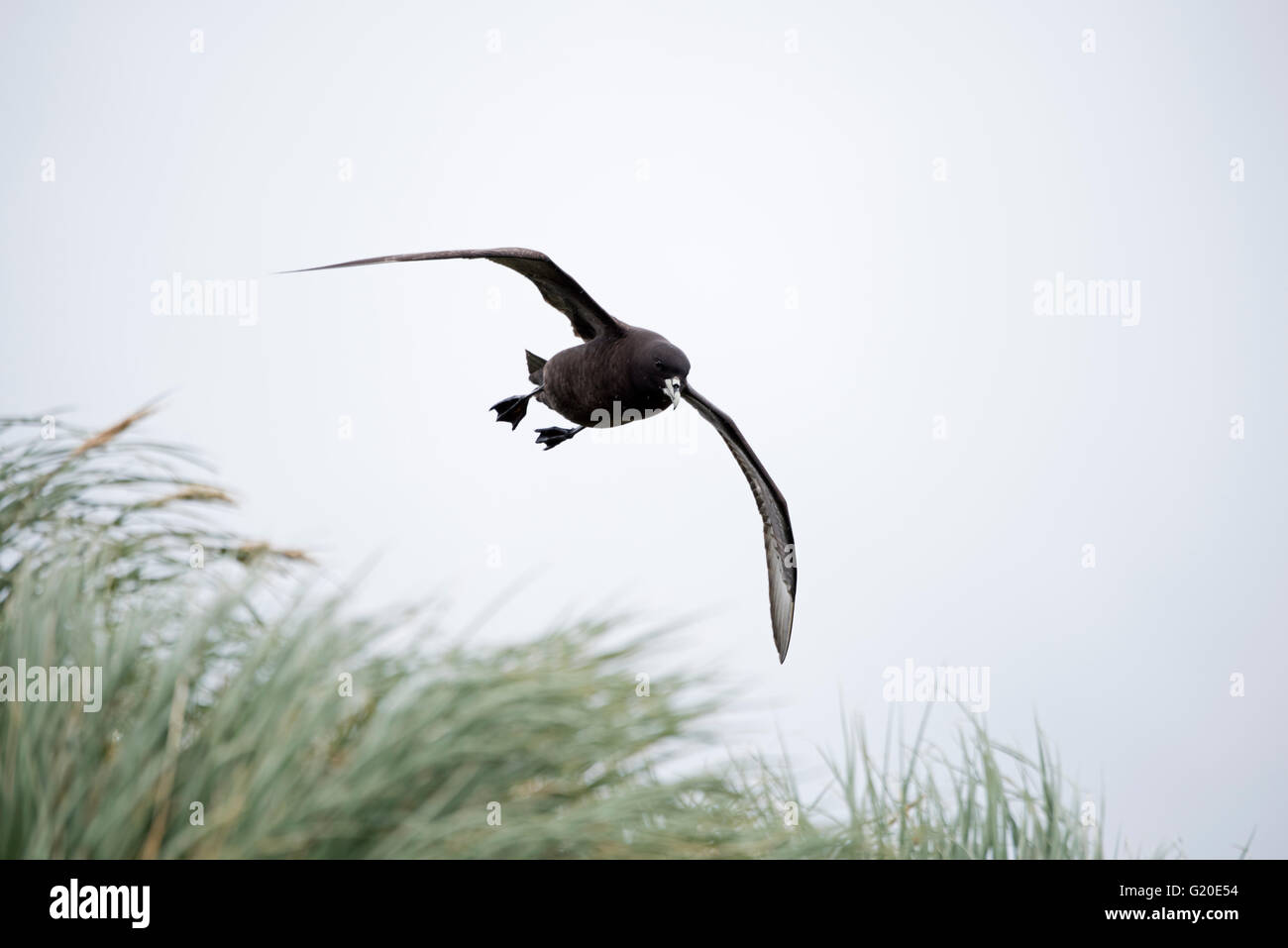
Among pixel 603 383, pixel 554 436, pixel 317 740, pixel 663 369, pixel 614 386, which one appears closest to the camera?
pixel 317 740

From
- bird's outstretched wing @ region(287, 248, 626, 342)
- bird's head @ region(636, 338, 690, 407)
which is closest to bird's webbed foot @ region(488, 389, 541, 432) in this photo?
bird's outstretched wing @ region(287, 248, 626, 342)

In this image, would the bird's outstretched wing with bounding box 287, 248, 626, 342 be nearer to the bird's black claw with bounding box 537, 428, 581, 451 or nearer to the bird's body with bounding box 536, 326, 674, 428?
the bird's body with bounding box 536, 326, 674, 428

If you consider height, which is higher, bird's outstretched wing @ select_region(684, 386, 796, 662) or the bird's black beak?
the bird's black beak

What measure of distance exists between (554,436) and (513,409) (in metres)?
0.66

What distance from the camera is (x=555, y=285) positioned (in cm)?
905

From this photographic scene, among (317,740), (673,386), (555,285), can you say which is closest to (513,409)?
(555,285)

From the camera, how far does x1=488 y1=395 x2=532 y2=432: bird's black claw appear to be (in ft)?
34.6

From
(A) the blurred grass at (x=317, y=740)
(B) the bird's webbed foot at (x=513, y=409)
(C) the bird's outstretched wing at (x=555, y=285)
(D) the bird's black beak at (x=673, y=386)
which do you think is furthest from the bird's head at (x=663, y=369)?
(A) the blurred grass at (x=317, y=740)

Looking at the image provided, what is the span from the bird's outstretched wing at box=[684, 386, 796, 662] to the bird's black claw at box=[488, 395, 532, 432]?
5.54ft

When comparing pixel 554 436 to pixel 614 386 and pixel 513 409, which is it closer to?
pixel 513 409

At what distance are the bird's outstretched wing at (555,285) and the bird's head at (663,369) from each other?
25.3 inches
